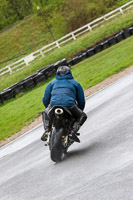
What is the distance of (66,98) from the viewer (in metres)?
8.77

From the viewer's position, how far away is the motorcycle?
8633 mm

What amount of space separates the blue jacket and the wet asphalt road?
3.15 ft

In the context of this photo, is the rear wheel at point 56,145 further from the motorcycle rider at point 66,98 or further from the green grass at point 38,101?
the green grass at point 38,101

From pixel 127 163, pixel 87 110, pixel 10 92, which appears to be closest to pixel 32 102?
pixel 10 92

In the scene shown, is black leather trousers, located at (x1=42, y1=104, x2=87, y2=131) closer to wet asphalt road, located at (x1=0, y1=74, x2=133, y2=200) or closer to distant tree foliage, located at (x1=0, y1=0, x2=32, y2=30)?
wet asphalt road, located at (x1=0, y1=74, x2=133, y2=200)

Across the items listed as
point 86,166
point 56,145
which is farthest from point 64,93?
point 86,166

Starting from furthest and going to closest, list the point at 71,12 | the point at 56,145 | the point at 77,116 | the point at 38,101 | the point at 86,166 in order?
the point at 71,12, the point at 38,101, the point at 77,116, the point at 56,145, the point at 86,166

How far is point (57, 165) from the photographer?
863 cm

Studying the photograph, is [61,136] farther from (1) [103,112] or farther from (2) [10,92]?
(2) [10,92]

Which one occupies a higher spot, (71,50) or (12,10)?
(71,50)

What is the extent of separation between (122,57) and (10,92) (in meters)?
7.47

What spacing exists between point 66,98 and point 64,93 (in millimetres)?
157

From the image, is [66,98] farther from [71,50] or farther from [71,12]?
[71,12]

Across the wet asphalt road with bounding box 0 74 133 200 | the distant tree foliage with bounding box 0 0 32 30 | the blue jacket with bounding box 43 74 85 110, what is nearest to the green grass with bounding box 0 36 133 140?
the wet asphalt road with bounding box 0 74 133 200
